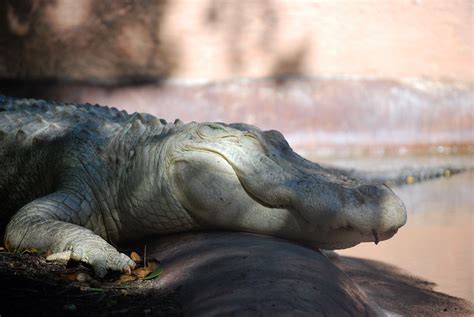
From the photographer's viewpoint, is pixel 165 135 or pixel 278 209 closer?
pixel 278 209

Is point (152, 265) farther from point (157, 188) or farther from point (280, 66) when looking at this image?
point (280, 66)

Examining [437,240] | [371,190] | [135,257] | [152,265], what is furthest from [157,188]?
[437,240]

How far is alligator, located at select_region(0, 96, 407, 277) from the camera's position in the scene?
3.14 m

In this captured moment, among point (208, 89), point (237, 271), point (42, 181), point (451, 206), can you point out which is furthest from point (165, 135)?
point (208, 89)

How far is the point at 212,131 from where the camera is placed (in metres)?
3.55

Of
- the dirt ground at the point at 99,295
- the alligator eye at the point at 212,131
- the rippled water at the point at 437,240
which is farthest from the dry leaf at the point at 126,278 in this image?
the rippled water at the point at 437,240

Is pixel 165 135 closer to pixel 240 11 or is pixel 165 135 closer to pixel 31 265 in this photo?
pixel 31 265

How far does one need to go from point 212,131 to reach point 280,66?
4764 millimetres

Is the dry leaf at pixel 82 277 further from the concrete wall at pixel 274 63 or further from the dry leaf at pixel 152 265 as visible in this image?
the concrete wall at pixel 274 63

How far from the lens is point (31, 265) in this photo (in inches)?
121

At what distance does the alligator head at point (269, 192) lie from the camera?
10.2ft

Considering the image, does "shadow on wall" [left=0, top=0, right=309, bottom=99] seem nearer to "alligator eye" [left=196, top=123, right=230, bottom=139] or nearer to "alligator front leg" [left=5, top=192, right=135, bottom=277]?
"alligator front leg" [left=5, top=192, right=135, bottom=277]

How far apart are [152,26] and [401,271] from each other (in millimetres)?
4802

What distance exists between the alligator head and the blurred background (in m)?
4.06
